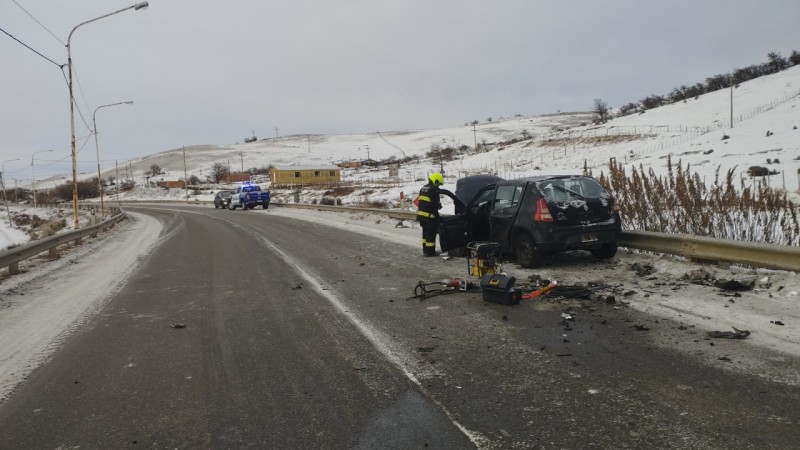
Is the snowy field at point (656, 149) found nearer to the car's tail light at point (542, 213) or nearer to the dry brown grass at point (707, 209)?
the dry brown grass at point (707, 209)

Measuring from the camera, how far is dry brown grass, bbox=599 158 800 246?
8008 mm

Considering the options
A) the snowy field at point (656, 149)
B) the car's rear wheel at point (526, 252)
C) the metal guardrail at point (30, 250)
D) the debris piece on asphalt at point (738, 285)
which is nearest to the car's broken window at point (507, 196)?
the car's rear wheel at point (526, 252)

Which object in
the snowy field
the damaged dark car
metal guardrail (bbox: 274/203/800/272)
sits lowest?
metal guardrail (bbox: 274/203/800/272)

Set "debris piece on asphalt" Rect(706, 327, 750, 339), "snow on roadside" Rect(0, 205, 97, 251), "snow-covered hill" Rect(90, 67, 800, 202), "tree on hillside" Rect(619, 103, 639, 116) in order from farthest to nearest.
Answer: "tree on hillside" Rect(619, 103, 639, 116) → "snow-covered hill" Rect(90, 67, 800, 202) → "snow on roadside" Rect(0, 205, 97, 251) → "debris piece on asphalt" Rect(706, 327, 750, 339)

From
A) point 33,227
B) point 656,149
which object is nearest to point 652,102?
point 656,149

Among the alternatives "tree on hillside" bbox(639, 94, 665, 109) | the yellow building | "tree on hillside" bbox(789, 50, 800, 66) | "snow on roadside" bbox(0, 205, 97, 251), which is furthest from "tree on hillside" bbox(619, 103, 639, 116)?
"snow on roadside" bbox(0, 205, 97, 251)

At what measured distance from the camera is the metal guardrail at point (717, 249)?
637 centimetres

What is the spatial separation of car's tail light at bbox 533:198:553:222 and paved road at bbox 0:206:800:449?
218 cm

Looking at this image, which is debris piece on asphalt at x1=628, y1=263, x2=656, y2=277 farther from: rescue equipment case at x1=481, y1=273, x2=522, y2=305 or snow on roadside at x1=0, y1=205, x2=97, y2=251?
snow on roadside at x1=0, y1=205, x2=97, y2=251

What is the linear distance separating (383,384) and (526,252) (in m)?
5.34

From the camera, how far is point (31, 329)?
6.59 metres

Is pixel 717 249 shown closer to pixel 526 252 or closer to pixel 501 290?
pixel 526 252

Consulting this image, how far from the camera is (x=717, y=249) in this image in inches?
292

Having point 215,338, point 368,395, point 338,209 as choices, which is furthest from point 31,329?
point 338,209
